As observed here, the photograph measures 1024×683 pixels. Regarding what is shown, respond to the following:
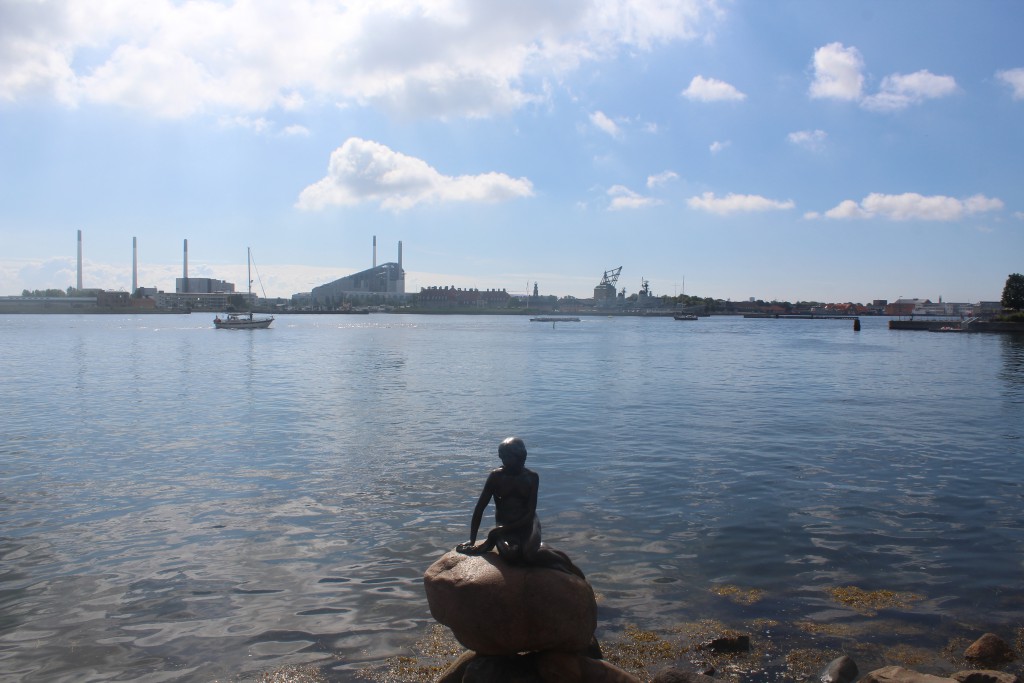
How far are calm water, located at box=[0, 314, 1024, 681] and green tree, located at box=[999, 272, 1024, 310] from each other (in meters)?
102

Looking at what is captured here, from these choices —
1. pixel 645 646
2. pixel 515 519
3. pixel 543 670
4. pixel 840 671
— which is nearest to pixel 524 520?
pixel 515 519

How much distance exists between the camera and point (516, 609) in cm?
603

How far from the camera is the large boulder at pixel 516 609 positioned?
6.04 metres

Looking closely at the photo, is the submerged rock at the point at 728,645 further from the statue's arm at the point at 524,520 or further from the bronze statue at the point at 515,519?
the statue's arm at the point at 524,520

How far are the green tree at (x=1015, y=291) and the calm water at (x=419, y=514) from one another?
101600 mm

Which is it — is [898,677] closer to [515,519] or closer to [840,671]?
[840,671]

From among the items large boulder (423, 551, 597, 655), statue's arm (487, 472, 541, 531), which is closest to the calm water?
large boulder (423, 551, 597, 655)

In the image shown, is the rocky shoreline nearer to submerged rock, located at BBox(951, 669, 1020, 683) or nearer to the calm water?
submerged rock, located at BBox(951, 669, 1020, 683)

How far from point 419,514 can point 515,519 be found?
6.55 meters

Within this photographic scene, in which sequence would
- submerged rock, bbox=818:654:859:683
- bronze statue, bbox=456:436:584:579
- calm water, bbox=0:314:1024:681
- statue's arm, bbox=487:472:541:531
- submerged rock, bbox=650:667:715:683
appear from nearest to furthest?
1. bronze statue, bbox=456:436:584:579
2. statue's arm, bbox=487:472:541:531
3. submerged rock, bbox=650:667:715:683
4. submerged rock, bbox=818:654:859:683
5. calm water, bbox=0:314:1024:681

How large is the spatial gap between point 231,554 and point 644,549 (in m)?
5.99

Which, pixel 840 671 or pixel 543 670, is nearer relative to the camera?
pixel 543 670

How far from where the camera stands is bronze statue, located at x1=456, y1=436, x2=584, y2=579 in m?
6.30

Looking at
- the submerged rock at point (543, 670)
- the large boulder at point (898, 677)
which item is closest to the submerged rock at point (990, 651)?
the large boulder at point (898, 677)
